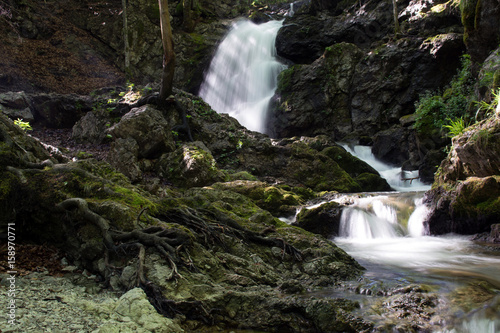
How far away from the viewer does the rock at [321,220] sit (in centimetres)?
877

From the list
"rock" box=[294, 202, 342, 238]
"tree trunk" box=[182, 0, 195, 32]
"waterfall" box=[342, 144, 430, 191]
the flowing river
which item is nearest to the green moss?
"waterfall" box=[342, 144, 430, 191]

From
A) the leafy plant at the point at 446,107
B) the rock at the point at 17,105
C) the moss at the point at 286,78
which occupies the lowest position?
the rock at the point at 17,105

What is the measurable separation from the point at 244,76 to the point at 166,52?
1492 cm

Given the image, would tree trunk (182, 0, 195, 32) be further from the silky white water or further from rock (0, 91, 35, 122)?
the silky white water

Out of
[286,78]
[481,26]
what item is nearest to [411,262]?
[481,26]

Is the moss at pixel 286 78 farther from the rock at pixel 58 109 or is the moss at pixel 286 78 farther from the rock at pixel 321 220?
the rock at pixel 321 220

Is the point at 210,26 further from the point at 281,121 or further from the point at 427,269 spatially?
the point at 427,269

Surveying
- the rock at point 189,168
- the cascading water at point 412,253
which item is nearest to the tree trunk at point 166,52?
the rock at point 189,168

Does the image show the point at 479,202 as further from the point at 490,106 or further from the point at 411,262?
the point at 411,262

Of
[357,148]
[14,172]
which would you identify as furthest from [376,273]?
[357,148]

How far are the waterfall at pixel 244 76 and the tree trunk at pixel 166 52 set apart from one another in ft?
33.6

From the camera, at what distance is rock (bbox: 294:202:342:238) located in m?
8.77

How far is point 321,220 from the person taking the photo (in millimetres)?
8906

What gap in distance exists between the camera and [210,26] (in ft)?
92.6
